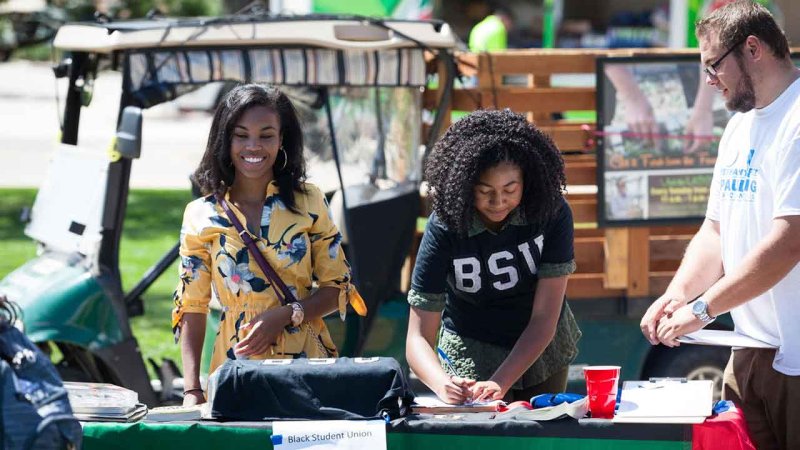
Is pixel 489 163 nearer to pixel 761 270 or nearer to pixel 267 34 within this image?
pixel 761 270

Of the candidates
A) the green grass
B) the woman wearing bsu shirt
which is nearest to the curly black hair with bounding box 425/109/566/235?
the woman wearing bsu shirt

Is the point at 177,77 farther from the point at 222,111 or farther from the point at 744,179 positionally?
the point at 744,179

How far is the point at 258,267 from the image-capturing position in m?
3.67

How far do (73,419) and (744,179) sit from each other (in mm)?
1849

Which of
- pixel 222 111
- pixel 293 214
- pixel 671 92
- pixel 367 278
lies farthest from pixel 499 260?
pixel 671 92

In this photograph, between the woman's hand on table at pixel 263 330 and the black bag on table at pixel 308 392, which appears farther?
the woman's hand on table at pixel 263 330

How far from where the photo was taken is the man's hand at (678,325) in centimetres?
331

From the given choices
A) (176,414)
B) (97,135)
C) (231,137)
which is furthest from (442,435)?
(97,135)

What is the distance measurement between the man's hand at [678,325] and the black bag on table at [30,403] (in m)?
1.55

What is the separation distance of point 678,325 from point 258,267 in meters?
1.21

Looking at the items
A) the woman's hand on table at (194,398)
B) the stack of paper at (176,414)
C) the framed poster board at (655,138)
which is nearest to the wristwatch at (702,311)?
the stack of paper at (176,414)

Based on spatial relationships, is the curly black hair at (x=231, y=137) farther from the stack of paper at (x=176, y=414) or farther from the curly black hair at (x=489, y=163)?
the stack of paper at (x=176, y=414)

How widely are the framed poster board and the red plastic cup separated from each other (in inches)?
105

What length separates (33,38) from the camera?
10.7 metres
